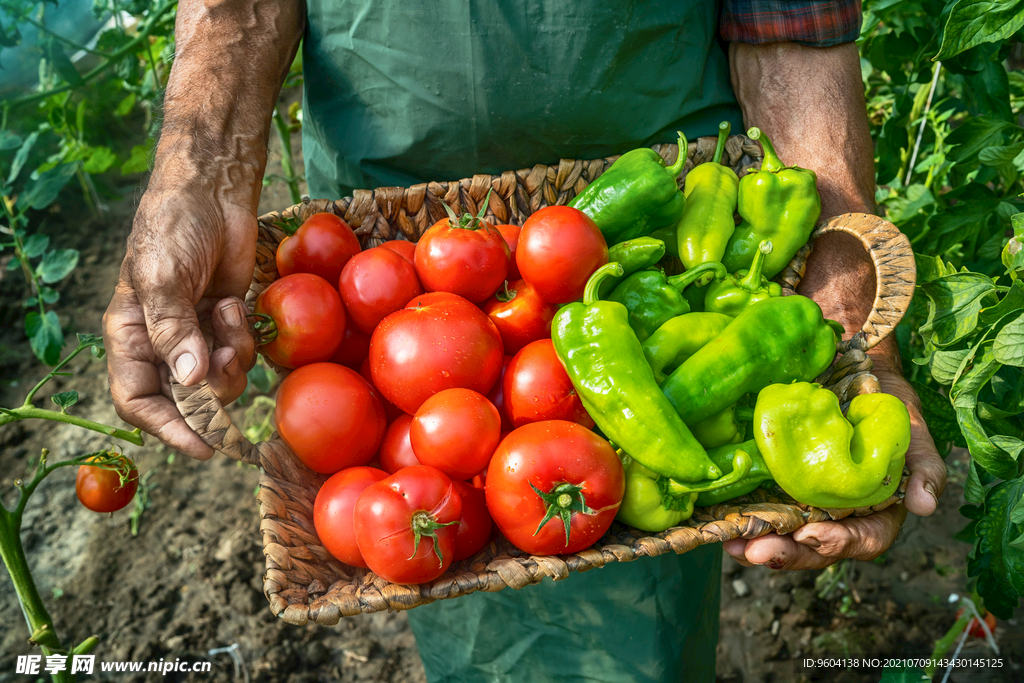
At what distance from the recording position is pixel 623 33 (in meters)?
1.54

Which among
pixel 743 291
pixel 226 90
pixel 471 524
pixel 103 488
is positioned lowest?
pixel 103 488

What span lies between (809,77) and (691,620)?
4.85 feet

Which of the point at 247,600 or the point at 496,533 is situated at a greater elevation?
the point at 496,533

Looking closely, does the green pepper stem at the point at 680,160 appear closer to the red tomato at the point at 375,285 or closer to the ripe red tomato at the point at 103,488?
the red tomato at the point at 375,285

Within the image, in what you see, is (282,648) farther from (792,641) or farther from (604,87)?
(604,87)

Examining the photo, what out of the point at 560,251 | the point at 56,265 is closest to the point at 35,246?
the point at 56,265

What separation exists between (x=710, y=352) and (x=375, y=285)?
2.38 ft

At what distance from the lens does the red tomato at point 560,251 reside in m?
1.37

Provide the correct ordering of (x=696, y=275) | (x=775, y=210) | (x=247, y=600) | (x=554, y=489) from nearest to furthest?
(x=554, y=489) < (x=696, y=275) < (x=775, y=210) < (x=247, y=600)

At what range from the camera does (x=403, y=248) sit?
5.26ft

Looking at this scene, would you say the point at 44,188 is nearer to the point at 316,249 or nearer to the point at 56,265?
the point at 56,265

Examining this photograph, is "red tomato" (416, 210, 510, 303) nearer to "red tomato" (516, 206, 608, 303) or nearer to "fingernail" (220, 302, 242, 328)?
"red tomato" (516, 206, 608, 303)

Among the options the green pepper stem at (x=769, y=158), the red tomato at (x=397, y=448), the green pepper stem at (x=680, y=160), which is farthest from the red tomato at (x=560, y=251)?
the green pepper stem at (x=769, y=158)

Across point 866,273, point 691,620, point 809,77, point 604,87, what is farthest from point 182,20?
point 691,620
